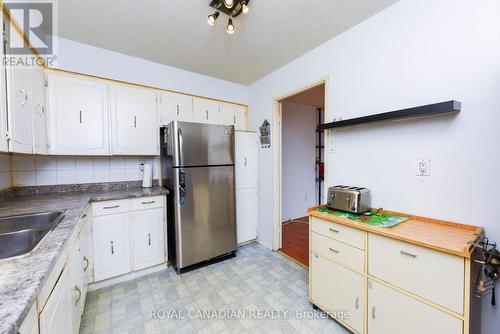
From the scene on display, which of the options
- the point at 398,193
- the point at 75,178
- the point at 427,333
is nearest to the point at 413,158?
the point at 398,193

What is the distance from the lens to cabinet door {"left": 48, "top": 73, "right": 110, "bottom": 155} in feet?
6.69

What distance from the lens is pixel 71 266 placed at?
1.24 metres

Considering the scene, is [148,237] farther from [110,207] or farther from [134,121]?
[134,121]

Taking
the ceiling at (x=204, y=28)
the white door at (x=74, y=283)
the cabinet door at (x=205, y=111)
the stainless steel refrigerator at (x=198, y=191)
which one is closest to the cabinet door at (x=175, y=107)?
the cabinet door at (x=205, y=111)

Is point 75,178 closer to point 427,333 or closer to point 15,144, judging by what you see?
point 15,144

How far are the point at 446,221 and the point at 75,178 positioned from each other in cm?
346

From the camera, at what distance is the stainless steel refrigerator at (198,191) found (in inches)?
90.7

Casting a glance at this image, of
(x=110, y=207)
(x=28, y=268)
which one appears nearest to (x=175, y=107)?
(x=110, y=207)

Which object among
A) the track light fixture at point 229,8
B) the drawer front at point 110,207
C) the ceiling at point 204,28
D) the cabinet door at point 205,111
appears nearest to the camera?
the track light fixture at point 229,8

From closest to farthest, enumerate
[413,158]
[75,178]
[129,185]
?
1. [413,158]
2. [75,178]
3. [129,185]

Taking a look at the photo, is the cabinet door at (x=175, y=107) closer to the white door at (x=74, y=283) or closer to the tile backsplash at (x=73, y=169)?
the tile backsplash at (x=73, y=169)

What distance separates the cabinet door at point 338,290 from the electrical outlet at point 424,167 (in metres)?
0.86

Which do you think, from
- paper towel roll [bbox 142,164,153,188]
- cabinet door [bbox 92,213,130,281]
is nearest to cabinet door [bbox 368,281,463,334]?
cabinet door [bbox 92,213,130,281]

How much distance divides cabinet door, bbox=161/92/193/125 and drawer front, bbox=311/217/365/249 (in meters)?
2.13
